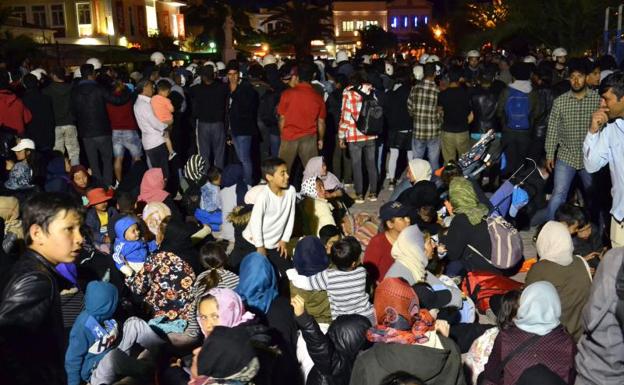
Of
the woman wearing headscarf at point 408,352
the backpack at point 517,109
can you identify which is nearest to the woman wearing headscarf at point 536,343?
the woman wearing headscarf at point 408,352

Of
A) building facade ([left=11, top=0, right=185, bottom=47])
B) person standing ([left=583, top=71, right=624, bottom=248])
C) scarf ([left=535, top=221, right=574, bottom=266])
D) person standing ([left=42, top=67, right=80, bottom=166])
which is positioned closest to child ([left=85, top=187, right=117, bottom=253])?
person standing ([left=42, top=67, right=80, bottom=166])

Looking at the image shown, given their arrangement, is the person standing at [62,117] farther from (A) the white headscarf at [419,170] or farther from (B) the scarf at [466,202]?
(B) the scarf at [466,202]

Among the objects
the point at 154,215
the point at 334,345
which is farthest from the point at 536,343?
the point at 154,215

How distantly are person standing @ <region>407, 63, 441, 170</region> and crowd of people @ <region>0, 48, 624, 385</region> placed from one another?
1.2 inches

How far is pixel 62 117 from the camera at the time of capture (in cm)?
1059

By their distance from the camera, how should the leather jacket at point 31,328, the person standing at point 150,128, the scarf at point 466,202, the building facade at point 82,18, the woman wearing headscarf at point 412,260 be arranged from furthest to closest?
the building facade at point 82,18, the person standing at point 150,128, the scarf at point 466,202, the woman wearing headscarf at point 412,260, the leather jacket at point 31,328

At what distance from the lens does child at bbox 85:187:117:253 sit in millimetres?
7389

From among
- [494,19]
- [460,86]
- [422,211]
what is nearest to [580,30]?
[494,19]

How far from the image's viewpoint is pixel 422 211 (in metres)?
A: 6.87

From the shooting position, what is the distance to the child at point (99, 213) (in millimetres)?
7389

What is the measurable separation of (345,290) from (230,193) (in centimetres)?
312

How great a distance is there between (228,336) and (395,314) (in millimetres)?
986

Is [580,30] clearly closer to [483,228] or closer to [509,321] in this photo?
[483,228]

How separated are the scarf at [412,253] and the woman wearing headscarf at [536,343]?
5.37 ft
